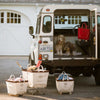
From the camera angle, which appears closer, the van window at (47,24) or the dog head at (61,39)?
the van window at (47,24)

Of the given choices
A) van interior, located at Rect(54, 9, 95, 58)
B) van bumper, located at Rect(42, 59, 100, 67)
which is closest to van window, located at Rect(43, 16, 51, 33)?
van interior, located at Rect(54, 9, 95, 58)

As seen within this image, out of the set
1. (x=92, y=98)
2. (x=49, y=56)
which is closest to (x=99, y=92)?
(x=92, y=98)

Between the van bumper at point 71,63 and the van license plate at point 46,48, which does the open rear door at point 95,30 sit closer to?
the van bumper at point 71,63

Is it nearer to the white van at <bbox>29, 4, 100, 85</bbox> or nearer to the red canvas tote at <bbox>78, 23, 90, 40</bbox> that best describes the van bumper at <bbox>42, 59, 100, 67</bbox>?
the white van at <bbox>29, 4, 100, 85</bbox>

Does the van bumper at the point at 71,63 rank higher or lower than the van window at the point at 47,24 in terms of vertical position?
lower

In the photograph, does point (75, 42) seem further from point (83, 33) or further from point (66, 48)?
point (83, 33)

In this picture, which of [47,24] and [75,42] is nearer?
[47,24]

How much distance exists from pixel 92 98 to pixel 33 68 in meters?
2.14

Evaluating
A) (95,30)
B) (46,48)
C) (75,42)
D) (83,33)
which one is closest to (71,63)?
(46,48)

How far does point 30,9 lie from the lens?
2483cm

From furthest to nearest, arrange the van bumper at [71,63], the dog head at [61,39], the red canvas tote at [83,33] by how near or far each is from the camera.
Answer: the dog head at [61,39] < the red canvas tote at [83,33] < the van bumper at [71,63]

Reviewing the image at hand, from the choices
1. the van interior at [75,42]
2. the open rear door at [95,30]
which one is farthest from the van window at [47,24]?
the open rear door at [95,30]

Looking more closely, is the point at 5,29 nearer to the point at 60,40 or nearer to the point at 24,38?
the point at 24,38

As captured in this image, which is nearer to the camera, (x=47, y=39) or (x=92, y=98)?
(x=92, y=98)
